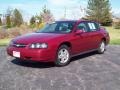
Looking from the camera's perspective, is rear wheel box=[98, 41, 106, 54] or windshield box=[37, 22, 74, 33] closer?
windshield box=[37, 22, 74, 33]

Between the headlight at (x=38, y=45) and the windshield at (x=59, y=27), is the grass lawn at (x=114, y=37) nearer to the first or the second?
the windshield at (x=59, y=27)

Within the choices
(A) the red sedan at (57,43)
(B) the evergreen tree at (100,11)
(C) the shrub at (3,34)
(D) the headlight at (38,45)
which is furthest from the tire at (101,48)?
(B) the evergreen tree at (100,11)

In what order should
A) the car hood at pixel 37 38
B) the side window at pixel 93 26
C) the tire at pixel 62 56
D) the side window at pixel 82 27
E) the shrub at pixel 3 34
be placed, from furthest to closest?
the shrub at pixel 3 34
the side window at pixel 93 26
the side window at pixel 82 27
the tire at pixel 62 56
the car hood at pixel 37 38

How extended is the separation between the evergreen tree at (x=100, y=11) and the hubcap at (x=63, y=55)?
45.5 meters

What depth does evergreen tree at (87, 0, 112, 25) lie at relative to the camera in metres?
54.9

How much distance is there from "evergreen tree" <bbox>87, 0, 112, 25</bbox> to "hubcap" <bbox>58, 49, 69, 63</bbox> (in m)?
45.5

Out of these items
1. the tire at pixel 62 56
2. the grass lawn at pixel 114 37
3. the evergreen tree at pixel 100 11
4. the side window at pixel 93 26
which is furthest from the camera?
the evergreen tree at pixel 100 11

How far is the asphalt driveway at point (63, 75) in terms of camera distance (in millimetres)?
6992

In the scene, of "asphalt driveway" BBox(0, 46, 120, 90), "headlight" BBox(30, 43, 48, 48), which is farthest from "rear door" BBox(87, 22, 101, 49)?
"headlight" BBox(30, 43, 48, 48)

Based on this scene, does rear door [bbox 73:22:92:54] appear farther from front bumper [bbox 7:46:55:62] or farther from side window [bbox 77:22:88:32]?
front bumper [bbox 7:46:55:62]

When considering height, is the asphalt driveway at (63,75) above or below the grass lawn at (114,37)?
above

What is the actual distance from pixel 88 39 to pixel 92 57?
881 millimetres

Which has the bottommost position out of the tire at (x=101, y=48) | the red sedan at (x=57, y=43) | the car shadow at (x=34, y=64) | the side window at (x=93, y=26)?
the car shadow at (x=34, y=64)

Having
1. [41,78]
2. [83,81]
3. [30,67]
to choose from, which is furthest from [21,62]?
[83,81]
